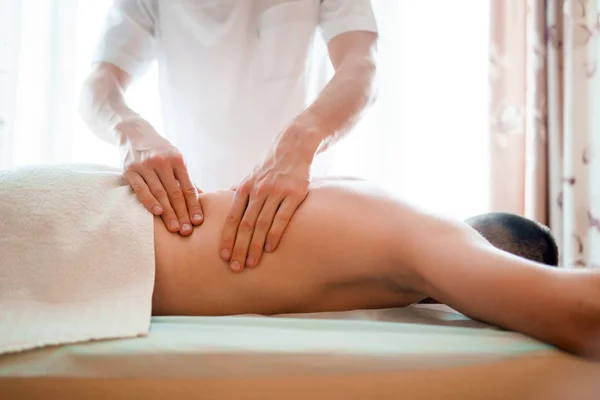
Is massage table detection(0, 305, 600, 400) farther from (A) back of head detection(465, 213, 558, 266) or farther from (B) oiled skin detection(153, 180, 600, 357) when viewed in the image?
(A) back of head detection(465, 213, 558, 266)

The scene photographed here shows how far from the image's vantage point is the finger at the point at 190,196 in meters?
0.89

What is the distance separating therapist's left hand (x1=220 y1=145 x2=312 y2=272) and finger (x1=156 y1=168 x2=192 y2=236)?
0.21 feet

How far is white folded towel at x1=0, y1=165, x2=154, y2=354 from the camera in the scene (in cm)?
66

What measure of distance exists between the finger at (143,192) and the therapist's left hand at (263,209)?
117 millimetres

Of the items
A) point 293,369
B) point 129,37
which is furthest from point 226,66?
point 293,369

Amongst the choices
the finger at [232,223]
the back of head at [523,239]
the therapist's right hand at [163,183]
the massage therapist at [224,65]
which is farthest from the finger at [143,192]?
the back of head at [523,239]

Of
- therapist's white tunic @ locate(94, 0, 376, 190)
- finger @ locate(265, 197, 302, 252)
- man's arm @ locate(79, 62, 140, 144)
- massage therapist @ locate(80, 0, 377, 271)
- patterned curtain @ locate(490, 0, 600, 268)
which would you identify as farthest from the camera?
patterned curtain @ locate(490, 0, 600, 268)

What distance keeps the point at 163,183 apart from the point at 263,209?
0.20 meters

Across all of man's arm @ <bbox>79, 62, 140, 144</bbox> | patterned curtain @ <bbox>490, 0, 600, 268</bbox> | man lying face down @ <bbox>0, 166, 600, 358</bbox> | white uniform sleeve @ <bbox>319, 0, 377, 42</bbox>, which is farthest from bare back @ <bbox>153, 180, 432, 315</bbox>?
patterned curtain @ <bbox>490, 0, 600, 268</bbox>

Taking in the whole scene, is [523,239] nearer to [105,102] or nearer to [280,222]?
[280,222]

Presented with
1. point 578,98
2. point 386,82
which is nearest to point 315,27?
point 386,82

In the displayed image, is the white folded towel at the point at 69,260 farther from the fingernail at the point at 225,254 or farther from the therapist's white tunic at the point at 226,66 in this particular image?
the therapist's white tunic at the point at 226,66

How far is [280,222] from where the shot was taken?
86 centimetres

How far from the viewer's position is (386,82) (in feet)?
6.85
